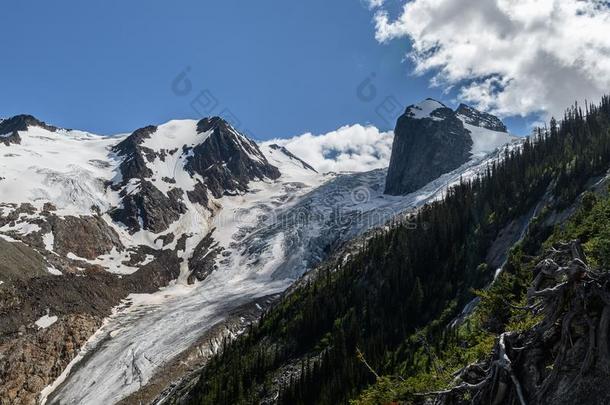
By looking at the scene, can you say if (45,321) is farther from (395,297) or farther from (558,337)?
(558,337)

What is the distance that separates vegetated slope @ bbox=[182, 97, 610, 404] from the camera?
224ft

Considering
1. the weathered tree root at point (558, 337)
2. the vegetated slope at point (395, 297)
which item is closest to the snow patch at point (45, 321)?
Result: the vegetated slope at point (395, 297)

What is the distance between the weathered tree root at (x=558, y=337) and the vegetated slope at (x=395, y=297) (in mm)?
45403

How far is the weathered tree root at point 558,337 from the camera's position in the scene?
31.4ft

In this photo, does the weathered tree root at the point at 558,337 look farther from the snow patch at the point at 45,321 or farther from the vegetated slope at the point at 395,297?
the snow patch at the point at 45,321

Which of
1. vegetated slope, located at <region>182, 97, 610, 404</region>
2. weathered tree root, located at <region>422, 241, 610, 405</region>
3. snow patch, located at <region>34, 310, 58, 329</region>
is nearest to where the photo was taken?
weathered tree root, located at <region>422, 241, 610, 405</region>

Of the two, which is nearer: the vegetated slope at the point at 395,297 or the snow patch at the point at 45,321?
the vegetated slope at the point at 395,297

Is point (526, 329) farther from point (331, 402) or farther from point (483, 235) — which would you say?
point (483, 235)

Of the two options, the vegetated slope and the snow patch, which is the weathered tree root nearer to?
the vegetated slope

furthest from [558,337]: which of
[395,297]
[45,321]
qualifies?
[45,321]

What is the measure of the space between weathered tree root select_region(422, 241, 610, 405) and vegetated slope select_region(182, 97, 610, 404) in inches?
1788

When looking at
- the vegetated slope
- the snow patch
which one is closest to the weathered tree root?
the vegetated slope

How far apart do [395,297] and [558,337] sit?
80.9m

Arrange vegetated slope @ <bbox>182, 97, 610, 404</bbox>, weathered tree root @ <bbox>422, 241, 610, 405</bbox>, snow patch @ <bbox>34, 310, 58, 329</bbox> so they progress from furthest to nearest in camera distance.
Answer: snow patch @ <bbox>34, 310, 58, 329</bbox>, vegetated slope @ <bbox>182, 97, 610, 404</bbox>, weathered tree root @ <bbox>422, 241, 610, 405</bbox>
